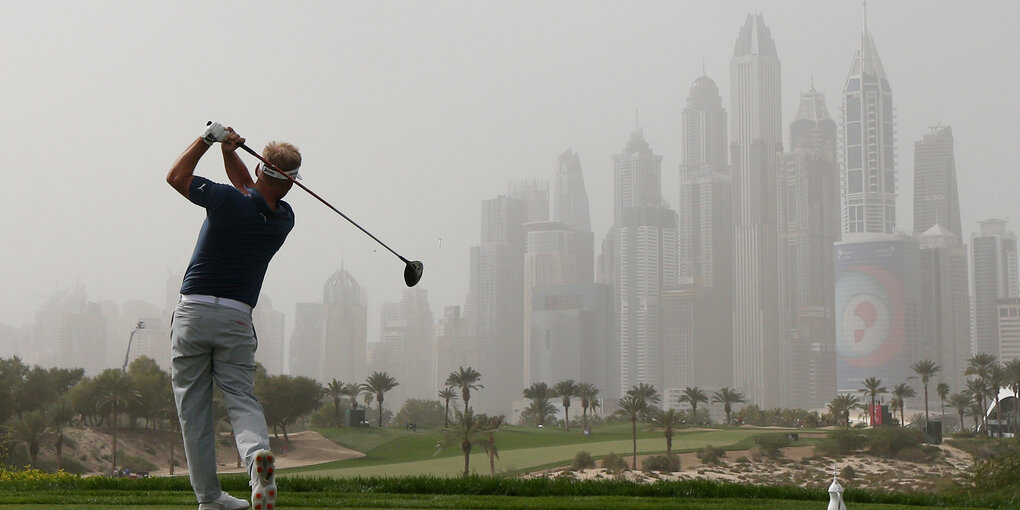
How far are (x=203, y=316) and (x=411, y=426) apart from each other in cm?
13618

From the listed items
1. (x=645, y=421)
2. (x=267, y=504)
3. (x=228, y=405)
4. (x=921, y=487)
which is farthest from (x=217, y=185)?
(x=645, y=421)

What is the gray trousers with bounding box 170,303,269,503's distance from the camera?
5453 millimetres

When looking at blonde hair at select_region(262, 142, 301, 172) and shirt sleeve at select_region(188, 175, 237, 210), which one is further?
blonde hair at select_region(262, 142, 301, 172)

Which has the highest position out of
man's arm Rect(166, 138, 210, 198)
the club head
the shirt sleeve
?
man's arm Rect(166, 138, 210, 198)

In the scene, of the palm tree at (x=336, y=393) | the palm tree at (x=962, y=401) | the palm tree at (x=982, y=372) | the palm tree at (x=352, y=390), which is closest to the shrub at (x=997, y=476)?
the palm tree at (x=336, y=393)

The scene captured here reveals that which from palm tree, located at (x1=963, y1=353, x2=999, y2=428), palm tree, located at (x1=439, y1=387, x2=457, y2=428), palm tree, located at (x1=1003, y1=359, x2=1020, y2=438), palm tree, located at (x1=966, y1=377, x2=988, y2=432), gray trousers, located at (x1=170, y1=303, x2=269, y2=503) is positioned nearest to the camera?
gray trousers, located at (x1=170, y1=303, x2=269, y2=503)

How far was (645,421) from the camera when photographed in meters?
151

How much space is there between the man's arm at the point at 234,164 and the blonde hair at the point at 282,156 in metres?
0.16

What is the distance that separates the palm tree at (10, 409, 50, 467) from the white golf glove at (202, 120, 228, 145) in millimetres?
91799

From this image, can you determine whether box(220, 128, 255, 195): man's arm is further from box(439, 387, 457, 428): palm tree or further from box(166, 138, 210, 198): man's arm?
box(439, 387, 457, 428): palm tree

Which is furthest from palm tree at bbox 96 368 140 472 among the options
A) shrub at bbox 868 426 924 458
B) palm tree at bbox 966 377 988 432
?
palm tree at bbox 966 377 988 432

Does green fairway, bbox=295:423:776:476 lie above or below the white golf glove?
below

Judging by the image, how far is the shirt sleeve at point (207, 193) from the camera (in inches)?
216

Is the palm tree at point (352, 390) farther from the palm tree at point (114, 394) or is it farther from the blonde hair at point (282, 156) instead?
the blonde hair at point (282, 156)
